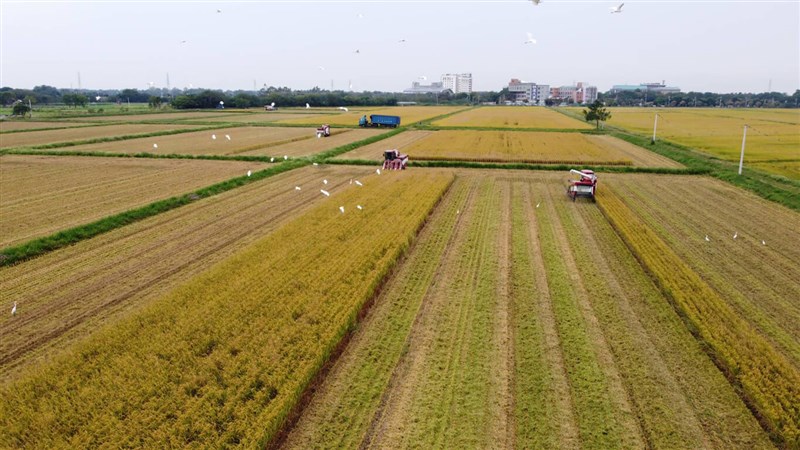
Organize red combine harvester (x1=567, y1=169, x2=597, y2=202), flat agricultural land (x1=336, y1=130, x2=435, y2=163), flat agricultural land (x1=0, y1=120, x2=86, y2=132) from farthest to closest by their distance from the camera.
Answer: flat agricultural land (x1=0, y1=120, x2=86, y2=132) < flat agricultural land (x1=336, y1=130, x2=435, y2=163) < red combine harvester (x1=567, y1=169, x2=597, y2=202)

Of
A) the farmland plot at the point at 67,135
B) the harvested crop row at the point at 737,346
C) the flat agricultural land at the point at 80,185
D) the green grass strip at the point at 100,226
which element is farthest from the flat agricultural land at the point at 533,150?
the farmland plot at the point at 67,135

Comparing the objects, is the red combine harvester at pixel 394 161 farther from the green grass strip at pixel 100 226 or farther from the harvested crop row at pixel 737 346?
the harvested crop row at pixel 737 346

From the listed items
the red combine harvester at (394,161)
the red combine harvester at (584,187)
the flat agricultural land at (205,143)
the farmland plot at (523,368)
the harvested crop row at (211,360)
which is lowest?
the farmland plot at (523,368)

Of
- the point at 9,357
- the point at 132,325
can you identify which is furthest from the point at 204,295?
the point at 9,357

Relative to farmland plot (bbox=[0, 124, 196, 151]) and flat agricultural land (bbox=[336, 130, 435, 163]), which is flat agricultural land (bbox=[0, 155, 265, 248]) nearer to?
flat agricultural land (bbox=[336, 130, 435, 163])

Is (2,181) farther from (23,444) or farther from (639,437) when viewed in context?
(639,437)

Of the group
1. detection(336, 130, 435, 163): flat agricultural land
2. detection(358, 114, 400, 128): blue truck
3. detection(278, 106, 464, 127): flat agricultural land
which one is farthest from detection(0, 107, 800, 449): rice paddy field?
detection(278, 106, 464, 127): flat agricultural land
